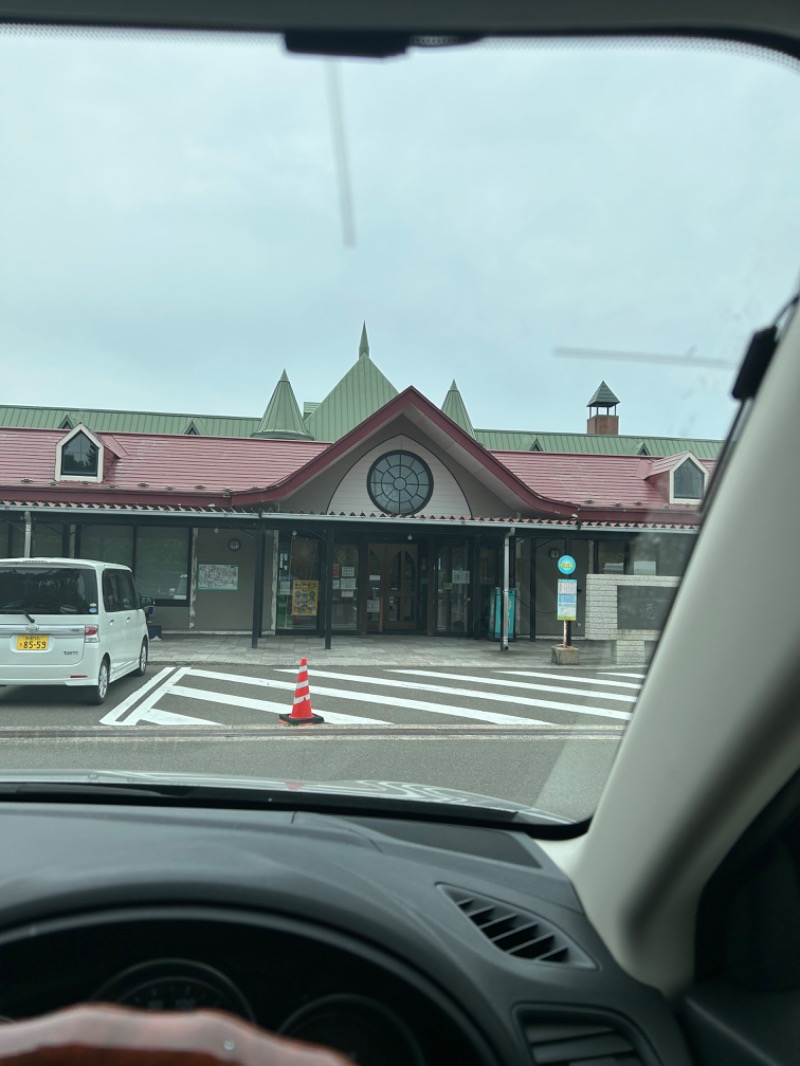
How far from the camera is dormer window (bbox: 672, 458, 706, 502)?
5.30ft

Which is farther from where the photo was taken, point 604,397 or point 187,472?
point 187,472

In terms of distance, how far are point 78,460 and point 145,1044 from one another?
14.0 ft

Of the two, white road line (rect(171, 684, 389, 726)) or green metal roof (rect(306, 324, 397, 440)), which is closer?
green metal roof (rect(306, 324, 397, 440))

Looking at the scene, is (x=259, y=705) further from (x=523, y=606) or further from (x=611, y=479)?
(x=611, y=479)

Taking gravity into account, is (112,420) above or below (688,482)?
above

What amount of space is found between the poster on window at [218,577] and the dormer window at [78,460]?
1.20 m

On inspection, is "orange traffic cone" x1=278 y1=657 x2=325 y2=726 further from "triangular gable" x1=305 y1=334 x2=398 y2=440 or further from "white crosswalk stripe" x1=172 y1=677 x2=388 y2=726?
"triangular gable" x1=305 y1=334 x2=398 y2=440

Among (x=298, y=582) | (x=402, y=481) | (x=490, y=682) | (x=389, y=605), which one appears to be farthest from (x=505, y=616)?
(x=402, y=481)

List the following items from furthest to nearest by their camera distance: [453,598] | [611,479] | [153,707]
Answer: [453,598] < [153,707] < [611,479]

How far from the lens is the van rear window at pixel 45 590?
3.20m

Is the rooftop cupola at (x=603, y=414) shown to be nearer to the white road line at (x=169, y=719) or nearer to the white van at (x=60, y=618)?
the white van at (x=60, y=618)

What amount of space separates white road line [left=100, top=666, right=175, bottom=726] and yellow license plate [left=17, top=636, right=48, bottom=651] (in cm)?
102

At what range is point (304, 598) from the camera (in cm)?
813

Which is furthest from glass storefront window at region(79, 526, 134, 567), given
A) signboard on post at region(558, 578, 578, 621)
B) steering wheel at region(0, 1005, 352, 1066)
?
steering wheel at region(0, 1005, 352, 1066)
